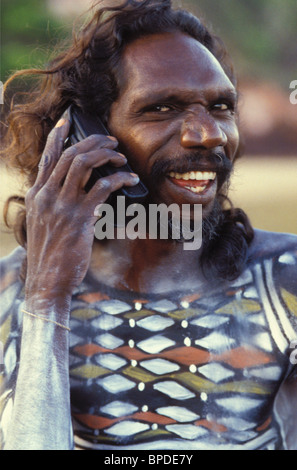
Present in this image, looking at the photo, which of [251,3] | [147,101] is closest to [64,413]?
[147,101]

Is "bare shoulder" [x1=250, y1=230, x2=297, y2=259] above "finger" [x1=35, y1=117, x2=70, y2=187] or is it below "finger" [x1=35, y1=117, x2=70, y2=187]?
below

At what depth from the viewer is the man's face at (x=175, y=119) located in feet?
7.43

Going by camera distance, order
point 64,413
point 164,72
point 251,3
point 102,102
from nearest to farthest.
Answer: point 64,413
point 164,72
point 102,102
point 251,3

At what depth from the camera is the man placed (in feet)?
7.04

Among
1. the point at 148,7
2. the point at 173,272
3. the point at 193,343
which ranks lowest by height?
the point at 193,343

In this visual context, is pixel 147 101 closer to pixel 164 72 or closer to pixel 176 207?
pixel 164 72

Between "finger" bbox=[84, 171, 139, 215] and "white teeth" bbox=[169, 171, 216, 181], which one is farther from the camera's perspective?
"white teeth" bbox=[169, 171, 216, 181]

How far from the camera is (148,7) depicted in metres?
2.41

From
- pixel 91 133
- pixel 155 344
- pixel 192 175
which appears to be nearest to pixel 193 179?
pixel 192 175

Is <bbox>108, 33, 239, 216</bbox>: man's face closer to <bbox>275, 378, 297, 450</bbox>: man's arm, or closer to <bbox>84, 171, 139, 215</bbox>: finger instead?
<bbox>84, 171, 139, 215</bbox>: finger

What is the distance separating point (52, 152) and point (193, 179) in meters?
0.49

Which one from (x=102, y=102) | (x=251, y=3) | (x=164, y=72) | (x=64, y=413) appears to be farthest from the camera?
(x=251, y=3)

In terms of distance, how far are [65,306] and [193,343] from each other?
489mm

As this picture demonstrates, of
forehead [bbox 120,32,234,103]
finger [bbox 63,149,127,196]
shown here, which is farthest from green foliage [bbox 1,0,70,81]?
finger [bbox 63,149,127,196]
